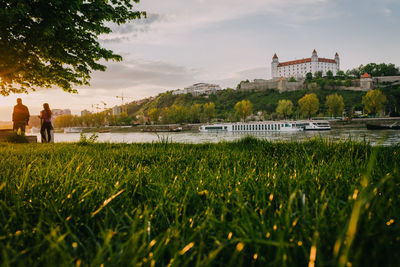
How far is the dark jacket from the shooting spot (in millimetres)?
8102

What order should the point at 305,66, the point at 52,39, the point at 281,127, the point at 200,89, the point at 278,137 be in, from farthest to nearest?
the point at 200,89
the point at 305,66
the point at 281,127
the point at 278,137
the point at 52,39

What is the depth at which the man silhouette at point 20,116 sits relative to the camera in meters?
8.10

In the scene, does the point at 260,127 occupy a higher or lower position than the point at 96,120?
lower

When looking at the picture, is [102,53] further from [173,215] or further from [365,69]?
[365,69]

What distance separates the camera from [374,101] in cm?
5784

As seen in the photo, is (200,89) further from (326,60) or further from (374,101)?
(374,101)

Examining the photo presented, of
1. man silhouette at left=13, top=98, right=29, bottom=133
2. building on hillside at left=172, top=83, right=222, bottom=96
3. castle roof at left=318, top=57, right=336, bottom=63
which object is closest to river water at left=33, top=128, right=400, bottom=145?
man silhouette at left=13, top=98, right=29, bottom=133

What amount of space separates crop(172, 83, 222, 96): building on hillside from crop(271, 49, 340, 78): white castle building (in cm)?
3009

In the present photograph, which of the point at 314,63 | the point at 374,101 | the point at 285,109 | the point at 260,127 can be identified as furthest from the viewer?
the point at 314,63

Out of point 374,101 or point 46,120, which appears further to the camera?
point 374,101

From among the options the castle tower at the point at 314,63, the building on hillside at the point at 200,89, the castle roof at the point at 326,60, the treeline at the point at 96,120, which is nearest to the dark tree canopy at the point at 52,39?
the treeline at the point at 96,120

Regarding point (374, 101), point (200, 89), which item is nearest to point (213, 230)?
point (374, 101)

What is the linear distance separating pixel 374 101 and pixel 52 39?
6890 cm

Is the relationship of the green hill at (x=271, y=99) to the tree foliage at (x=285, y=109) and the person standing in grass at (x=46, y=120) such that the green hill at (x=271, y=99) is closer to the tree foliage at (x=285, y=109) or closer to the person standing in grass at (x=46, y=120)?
the tree foliage at (x=285, y=109)
